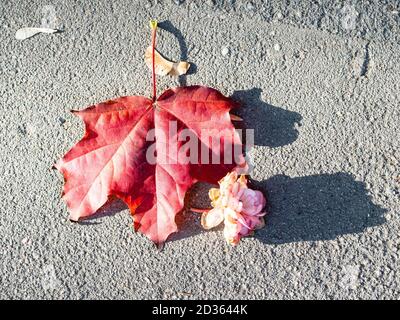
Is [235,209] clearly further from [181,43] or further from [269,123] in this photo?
[181,43]

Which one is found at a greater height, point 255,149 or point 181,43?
point 181,43

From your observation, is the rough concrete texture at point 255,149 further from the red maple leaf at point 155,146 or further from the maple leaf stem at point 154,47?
the red maple leaf at point 155,146

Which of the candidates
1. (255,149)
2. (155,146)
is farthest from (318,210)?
(155,146)

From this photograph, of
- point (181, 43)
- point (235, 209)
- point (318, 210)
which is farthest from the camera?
point (181, 43)

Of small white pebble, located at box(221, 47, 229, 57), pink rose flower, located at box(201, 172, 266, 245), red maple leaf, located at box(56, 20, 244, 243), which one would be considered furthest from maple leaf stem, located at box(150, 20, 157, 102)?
pink rose flower, located at box(201, 172, 266, 245)

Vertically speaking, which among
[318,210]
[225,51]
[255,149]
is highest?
[225,51]

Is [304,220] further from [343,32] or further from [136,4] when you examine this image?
[136,4]

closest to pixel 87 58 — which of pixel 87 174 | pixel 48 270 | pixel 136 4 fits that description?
pixel 136 4

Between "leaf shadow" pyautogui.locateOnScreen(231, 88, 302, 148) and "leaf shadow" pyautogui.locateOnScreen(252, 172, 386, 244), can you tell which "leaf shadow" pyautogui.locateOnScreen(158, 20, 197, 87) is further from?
"leaf shadow" pyautogui.locateOnScreen(252, 172, 386, 244)
